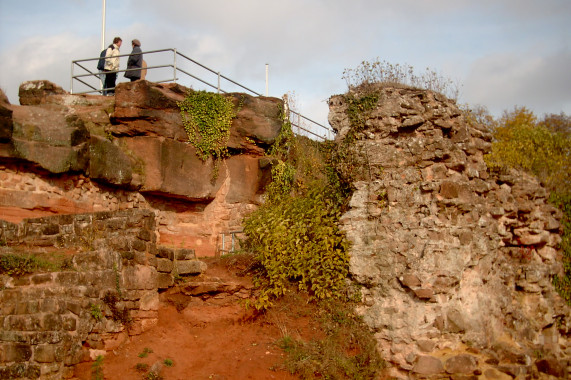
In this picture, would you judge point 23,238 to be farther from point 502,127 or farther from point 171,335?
point 502,127

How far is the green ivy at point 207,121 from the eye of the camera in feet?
44.3

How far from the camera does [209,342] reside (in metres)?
8.78

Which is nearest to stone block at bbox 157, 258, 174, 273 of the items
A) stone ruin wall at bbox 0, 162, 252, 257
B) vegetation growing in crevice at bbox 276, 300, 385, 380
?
vegetation growing in crevice at bbox 276, 300, 385, 380

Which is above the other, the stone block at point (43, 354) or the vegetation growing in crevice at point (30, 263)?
the vegetation growing in crevice at point (30, 263)

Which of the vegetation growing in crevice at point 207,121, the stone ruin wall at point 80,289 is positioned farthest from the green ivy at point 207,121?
the stone ruin wall at point 80,289

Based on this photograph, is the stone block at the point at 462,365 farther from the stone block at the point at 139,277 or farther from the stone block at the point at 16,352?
the stone block at the point at 16,352

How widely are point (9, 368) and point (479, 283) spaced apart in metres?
6.37

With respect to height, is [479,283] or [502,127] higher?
[502,127]

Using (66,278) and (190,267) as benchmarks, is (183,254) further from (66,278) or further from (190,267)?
(66,278)

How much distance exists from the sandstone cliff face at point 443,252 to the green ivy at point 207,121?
4.65m

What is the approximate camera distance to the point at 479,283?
28.0 ft

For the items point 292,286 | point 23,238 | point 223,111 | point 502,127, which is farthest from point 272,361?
point 502,127

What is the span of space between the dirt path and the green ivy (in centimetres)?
441

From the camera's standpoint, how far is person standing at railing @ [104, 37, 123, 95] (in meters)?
14.5
